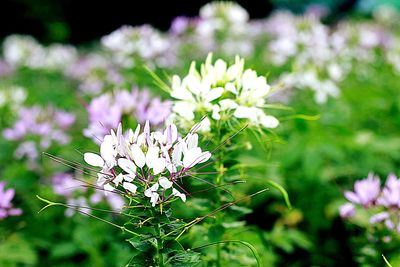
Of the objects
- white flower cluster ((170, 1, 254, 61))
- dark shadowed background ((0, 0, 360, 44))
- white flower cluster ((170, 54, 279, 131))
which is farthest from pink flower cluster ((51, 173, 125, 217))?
dark shadowed background ((0, 0, 360, 44))

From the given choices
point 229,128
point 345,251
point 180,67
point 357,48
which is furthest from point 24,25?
point 229,128

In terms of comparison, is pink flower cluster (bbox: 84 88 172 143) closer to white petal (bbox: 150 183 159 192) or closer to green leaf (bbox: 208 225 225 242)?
green leaf (bbox: 208 225 225 242)

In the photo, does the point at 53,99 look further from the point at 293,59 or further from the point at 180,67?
the point at 293,59

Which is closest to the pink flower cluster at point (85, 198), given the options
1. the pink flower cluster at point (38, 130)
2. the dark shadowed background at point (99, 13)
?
the pink flower cluster at point (38, 130)

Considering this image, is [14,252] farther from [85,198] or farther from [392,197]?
[392,197]

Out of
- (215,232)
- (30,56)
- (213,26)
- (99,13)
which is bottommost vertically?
(215,232)

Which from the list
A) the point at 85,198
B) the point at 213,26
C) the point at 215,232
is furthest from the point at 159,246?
the point at 213,26

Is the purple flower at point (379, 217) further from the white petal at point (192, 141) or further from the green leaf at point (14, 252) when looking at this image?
the green leaf at point (14, 252)
